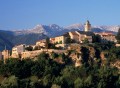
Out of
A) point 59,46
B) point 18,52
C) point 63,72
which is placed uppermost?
point 59,46

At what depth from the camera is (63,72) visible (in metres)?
63.0

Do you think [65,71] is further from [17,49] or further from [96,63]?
[17,49]

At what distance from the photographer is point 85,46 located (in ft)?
221

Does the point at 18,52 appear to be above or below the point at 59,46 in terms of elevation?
below

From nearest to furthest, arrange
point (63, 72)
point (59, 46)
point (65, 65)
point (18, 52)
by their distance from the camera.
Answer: point (63, 72)
point (65, 65)
point (59, 46)
point (18, 52)

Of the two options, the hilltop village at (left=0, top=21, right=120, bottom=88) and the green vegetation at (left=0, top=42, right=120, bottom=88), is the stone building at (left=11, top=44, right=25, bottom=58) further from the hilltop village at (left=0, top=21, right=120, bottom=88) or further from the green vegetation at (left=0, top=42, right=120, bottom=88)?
the green vegetation at (left=0, top=42, right=120, bottom=88)

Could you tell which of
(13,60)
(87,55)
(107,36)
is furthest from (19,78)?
(107,36)

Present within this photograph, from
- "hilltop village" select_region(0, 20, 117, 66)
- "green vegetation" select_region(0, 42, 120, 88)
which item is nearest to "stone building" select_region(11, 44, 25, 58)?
"hilltop village" select_region(0, 20, 117, 66)

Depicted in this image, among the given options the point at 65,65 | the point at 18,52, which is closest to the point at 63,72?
the point at 65,65

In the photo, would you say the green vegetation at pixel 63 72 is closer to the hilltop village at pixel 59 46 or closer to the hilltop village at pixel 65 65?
the hilltop village at pixel 65 65

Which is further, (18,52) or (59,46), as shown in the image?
(18,52)

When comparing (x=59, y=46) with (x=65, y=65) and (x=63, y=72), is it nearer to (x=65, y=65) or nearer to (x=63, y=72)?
(x=65, y=65)

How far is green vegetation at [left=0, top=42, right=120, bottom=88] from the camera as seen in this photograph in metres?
58.4

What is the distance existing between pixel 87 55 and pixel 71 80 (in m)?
6.38
